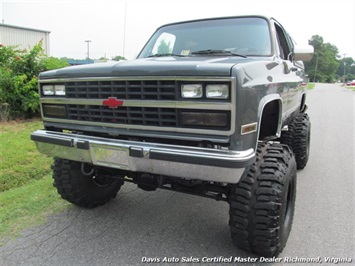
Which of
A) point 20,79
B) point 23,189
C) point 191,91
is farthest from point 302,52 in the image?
point 20,79

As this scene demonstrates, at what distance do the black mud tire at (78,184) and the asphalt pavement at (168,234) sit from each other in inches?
5.7

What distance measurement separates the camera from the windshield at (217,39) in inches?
132

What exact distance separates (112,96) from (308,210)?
2.62 meters

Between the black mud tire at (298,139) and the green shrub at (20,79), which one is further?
the green shrub at (20,79)

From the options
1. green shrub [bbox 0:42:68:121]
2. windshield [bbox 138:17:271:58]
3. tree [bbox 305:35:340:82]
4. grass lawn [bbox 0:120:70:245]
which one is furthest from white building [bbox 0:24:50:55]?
tree [bbox 305:35:340:82]

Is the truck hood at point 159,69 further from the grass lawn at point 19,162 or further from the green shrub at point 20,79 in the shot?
the green shrub at point 20,79

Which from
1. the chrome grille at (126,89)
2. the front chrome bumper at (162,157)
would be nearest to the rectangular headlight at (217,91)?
the chrome grille at (126,89)

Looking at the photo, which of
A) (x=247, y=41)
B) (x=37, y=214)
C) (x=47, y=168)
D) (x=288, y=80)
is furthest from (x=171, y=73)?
(x=47, y=168)

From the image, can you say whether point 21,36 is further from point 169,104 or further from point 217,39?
point 169,104

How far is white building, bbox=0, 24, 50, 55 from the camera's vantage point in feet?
72.4

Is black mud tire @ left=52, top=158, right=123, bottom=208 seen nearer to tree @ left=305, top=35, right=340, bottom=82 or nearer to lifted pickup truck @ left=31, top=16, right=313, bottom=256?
lifted pickup truck @ left=31, top=16, right=313, bottom=256

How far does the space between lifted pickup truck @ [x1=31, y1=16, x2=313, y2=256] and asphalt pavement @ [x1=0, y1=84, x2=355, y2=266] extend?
1.11 feet

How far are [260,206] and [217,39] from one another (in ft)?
6.28

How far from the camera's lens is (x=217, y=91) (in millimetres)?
2258
